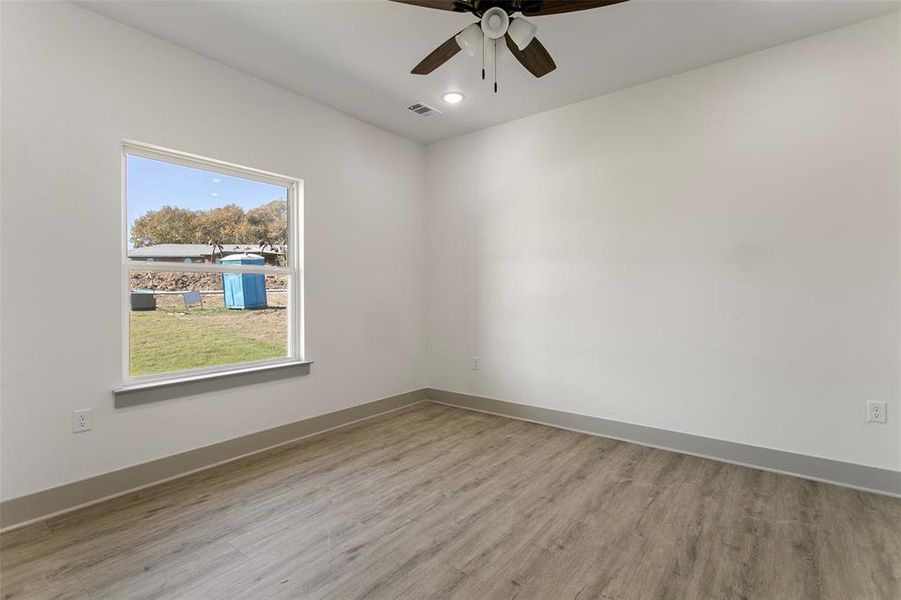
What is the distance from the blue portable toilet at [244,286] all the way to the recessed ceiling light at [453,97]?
2029 millimetres

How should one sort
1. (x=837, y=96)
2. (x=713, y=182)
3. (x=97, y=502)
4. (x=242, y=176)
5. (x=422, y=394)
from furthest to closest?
(x=422, y=394) < (x=242, y=176) < (x=713, y=182) < (x=837, y=96) < (x=97, y=502)

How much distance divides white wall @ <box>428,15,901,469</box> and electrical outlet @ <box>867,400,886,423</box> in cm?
4

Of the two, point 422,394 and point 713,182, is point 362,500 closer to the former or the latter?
point 422,394

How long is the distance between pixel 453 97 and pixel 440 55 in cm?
129

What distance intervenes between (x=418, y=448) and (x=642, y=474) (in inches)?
63.8

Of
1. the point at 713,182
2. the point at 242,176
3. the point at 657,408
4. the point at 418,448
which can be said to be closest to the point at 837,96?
the point at 713,182

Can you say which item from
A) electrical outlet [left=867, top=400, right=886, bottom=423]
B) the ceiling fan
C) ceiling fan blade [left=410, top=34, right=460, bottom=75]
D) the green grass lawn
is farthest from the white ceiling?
electrical outlet [left=867, top=400, right=886, bottom=423]

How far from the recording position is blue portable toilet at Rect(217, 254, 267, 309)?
3221 mm

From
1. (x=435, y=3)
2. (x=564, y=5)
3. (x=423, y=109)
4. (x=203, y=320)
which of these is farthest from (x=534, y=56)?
(x=203, y=320)

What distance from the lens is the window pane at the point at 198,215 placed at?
2756mm

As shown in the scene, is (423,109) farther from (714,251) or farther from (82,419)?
(82,419)

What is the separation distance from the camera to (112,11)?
2459mm

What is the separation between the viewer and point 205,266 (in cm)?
303

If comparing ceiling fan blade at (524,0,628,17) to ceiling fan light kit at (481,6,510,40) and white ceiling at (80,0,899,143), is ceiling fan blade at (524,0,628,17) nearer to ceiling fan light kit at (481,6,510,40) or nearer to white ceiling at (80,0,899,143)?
ceiling fan light kit at (481,6,510,40)
